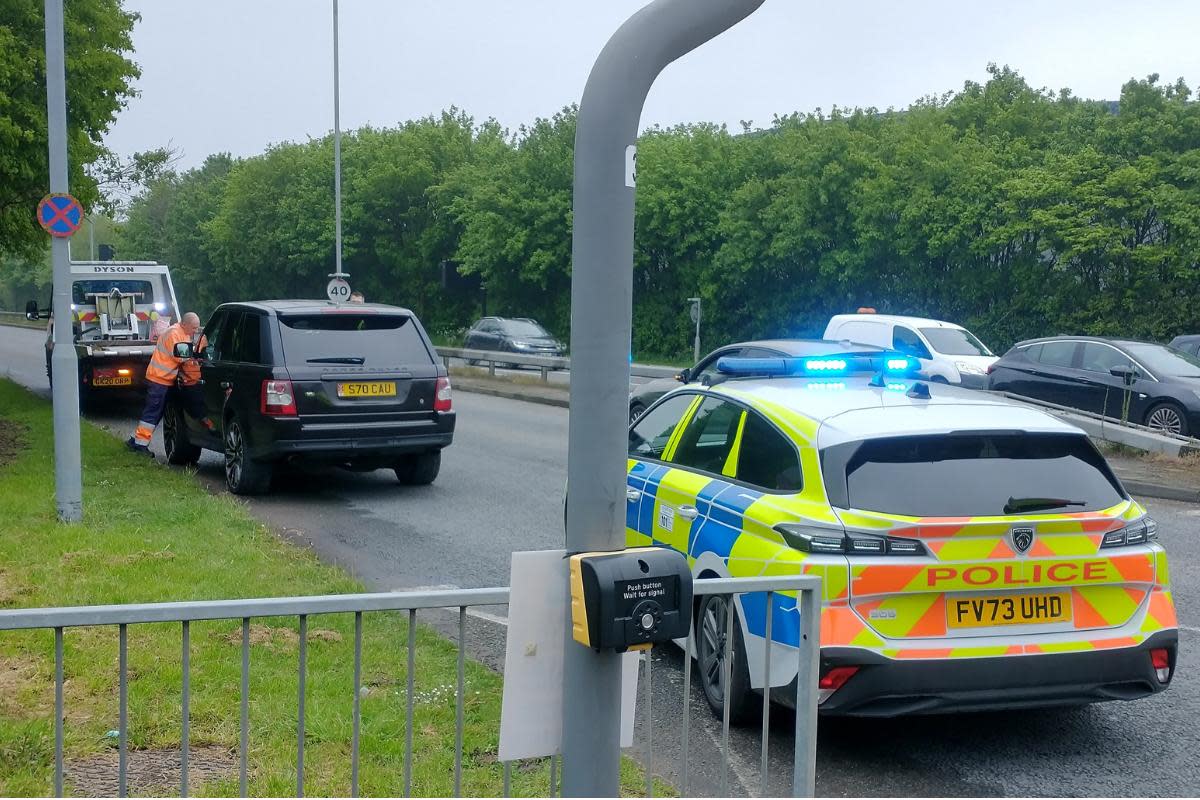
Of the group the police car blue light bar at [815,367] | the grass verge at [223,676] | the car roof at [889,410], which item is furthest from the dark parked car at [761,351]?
the car roof at [889,410]

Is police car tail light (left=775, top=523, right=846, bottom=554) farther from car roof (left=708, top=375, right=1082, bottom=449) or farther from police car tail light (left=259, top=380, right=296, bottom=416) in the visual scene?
police car tail light (left=259, top=380, right=296, bottom=416)

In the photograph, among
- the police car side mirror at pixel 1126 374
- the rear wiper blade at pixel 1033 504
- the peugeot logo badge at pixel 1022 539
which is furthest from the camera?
the police car side mirror at pixel 1126 374

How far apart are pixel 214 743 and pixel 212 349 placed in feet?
29.8

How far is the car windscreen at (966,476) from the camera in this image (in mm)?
5203

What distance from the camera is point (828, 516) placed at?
5.19 m

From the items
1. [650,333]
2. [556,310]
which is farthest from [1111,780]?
[556,310]

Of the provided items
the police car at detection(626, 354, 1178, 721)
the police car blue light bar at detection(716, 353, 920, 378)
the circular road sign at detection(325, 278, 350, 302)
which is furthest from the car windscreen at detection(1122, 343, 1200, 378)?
the circular road sign at detection(325, 278, 350, 302)

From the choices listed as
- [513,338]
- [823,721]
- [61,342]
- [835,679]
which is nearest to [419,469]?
[61,342]

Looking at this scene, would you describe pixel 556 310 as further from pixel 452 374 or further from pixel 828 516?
pixel 828 516

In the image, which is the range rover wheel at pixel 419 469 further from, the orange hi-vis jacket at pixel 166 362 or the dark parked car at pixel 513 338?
the dark parked car at pixel 513 338

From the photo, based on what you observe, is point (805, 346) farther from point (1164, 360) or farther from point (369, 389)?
point (1164, 360)

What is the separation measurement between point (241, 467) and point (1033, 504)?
8.89 m

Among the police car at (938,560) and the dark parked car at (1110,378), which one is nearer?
the police car at (938,560)

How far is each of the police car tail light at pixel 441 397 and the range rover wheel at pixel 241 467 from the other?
1.73 meters
